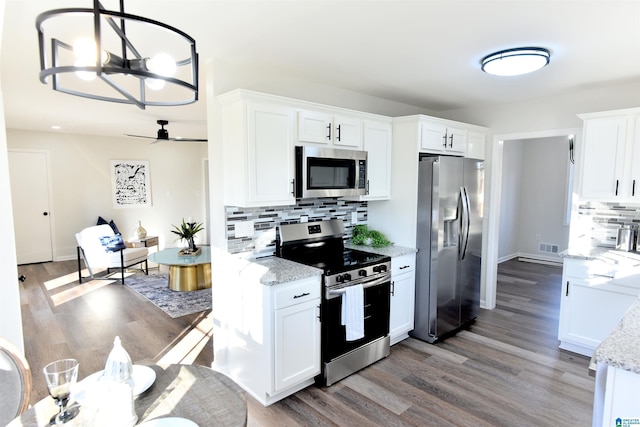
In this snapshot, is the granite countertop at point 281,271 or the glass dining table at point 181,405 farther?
the granite countertop at point 281,271

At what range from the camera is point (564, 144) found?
6441 millimetres

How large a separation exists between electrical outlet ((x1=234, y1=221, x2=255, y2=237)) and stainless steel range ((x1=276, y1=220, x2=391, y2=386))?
278 millimetres

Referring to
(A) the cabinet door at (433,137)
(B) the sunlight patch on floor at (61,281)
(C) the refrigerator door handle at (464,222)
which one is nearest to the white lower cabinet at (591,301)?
(C) the refrigerator door handle at (464,222)

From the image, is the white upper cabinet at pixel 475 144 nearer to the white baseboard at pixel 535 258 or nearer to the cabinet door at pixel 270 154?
the cabinet door at pixel 270 154

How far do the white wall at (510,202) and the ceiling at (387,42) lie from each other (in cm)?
294

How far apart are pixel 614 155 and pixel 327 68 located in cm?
267

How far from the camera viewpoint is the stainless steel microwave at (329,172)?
2.86 m

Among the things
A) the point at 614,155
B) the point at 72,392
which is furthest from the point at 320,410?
the point at 614,155

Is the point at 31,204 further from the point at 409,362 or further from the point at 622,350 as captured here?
the point at 622,350

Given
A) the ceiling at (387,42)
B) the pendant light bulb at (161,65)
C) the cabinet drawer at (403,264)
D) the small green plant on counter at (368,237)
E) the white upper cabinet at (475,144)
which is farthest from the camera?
the white upper cabinet at (475,144)

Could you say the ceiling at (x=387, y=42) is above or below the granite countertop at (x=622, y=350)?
above

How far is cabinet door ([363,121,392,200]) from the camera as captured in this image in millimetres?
3420

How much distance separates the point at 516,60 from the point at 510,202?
4.84 m

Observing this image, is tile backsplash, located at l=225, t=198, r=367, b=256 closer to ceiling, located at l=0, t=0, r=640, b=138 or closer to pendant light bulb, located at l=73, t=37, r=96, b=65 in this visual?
ceiling, located at l=0, t=0, r=640, b=138
